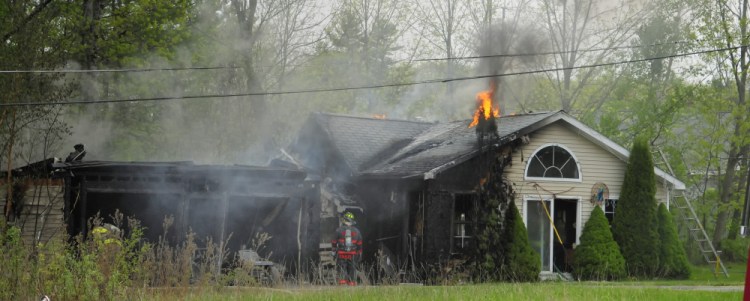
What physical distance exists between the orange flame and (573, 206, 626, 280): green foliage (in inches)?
152

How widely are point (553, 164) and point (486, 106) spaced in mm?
2894

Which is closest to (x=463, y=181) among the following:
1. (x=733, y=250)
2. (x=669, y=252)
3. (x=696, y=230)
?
(x=669, y=252)

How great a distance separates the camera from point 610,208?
77.1 feet

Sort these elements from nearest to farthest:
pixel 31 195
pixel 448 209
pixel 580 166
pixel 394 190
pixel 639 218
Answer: pixel 31 195 → pixel 448 209 → pixel 394 190 → pixel 639 218 → pixel 580 166

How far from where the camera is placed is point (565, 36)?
1442 inches

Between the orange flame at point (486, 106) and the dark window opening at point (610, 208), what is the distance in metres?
4.40

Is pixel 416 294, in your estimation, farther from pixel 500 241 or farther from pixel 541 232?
pixel 541 232

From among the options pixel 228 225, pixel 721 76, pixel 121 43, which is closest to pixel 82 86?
pixel 121 43

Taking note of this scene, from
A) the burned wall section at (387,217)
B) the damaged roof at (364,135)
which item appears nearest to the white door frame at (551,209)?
the burned wall section at (387,217)

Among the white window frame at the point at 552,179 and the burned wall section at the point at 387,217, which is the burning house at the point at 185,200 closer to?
the burned wall section at the point at 387,217

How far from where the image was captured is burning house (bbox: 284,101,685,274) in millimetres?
20719

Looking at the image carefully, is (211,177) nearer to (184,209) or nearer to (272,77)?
(184,209)

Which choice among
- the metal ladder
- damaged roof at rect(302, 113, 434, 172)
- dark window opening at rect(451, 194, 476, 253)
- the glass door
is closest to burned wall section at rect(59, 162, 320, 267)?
damaged roof at rect(302, 113, 434, 172)

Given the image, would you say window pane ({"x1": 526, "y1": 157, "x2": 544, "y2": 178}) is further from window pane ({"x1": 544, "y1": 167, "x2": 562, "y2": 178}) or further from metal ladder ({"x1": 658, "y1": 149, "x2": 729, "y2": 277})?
metal ladder ({"x1": 658, "y1": 149, "x2": 729, "y2": 277})
